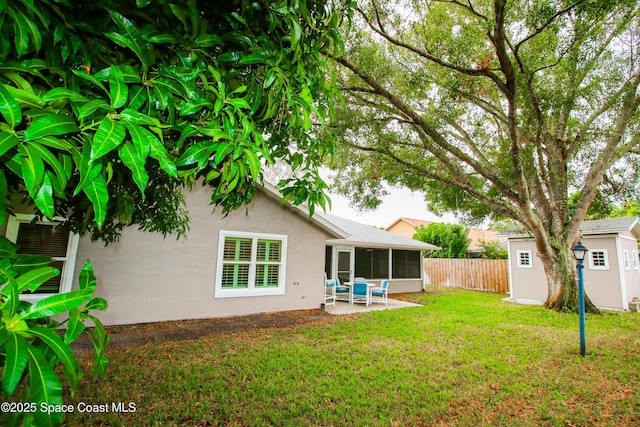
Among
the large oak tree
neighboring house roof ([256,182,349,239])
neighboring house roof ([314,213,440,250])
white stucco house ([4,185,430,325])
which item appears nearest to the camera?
white stucco house ([4,185,430,325])

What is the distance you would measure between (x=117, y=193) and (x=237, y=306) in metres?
6.36

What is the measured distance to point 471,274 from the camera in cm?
1889

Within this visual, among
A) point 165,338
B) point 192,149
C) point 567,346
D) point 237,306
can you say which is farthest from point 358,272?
point 192,149

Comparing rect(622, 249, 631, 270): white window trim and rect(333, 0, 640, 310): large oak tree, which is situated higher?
rect(333, 0, 640, 310): large oak tree

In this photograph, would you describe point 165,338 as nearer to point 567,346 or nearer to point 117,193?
point 117,193

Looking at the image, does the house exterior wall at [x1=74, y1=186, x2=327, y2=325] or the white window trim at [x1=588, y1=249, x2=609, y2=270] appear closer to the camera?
the house exterior wall at [x1=74, y1=186, x2=327, y2=325]

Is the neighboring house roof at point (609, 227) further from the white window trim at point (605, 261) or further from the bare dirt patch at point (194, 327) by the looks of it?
the bare dirt patch at point (194, 327)

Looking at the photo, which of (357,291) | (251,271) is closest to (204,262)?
(251,271)

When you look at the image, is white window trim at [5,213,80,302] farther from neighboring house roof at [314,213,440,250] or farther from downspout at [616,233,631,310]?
downspout at [616,233,631,310]

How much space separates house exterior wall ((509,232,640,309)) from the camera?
11.6 meters

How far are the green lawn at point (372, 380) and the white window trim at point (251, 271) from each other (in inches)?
69.5

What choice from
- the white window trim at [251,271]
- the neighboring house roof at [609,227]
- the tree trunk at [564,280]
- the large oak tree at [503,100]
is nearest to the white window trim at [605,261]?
the neighboring house roof at [609,227]

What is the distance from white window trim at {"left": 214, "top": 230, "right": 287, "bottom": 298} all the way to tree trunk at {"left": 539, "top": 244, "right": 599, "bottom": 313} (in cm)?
960

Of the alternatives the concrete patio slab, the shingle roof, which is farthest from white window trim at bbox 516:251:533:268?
the concrete patio slab
